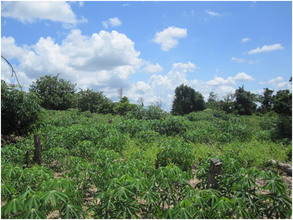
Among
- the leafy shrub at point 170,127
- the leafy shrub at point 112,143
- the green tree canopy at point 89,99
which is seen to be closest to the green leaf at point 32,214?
the leafy shrub at point 112,143

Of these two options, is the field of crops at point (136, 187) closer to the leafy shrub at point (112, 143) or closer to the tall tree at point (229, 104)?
the leafy shrub at point (112, 143)

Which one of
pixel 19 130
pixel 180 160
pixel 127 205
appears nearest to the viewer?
pixel 127 205

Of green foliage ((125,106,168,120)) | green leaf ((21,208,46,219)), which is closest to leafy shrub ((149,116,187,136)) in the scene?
green foliage ((125,106,168,120))

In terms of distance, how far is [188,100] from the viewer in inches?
977

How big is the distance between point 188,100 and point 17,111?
2084 centimetres

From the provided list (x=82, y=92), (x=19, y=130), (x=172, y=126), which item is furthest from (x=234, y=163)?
(x=82, y=92)

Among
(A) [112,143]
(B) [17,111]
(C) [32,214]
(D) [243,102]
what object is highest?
(D) [243,102]

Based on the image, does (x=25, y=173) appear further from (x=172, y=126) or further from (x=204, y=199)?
(x=172, y=126)

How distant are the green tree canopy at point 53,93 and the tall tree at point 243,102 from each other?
55.6ft

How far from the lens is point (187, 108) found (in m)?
25.4

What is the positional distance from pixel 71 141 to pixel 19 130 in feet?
6.23

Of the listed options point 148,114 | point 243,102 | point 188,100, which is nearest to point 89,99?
point 188,100

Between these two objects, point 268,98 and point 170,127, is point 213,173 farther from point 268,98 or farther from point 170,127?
point 268,98

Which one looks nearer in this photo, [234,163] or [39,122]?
[234,163]
